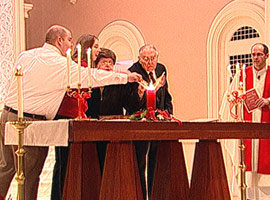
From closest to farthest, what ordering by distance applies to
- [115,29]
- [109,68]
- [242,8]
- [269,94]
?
1. [109,68]
2. [269,94]
3. [242,8]
4. [115,29]

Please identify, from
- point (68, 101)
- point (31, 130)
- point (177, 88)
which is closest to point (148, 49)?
point (68, 101)

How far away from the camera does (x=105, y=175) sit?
11.5 ft

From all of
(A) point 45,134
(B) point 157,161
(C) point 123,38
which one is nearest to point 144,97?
(B) point 157,161

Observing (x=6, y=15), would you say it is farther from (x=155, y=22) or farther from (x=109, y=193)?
(x=109, y=193)

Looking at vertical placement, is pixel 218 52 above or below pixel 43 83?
above

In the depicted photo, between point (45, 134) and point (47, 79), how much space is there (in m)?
0.60

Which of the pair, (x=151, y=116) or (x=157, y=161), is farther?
(x=157, y=161)

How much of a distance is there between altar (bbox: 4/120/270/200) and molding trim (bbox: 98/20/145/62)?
472cm

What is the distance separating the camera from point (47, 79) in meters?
3.92

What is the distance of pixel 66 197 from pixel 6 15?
205 inches

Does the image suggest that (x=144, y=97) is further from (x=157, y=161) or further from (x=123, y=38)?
(x=123, y=38)

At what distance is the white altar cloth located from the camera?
3178mm

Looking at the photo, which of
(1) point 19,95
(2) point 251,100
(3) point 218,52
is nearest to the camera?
(1) point 19,95

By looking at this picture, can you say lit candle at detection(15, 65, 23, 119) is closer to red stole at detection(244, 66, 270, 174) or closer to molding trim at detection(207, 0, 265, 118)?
red stole at detection(244, 66, 270, 174)
